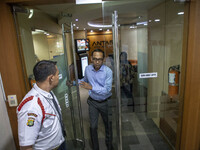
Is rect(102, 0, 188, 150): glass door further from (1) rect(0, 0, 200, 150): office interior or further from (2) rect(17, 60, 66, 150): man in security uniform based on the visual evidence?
(2) rect(17, 60, 66, 150): man in security uniform

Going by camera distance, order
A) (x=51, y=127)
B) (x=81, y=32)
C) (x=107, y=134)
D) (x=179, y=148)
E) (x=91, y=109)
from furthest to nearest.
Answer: (x=81, y=32), (x=107, y=134), (x=91, y=109), (x=179, y=148), (x=51, y=127)

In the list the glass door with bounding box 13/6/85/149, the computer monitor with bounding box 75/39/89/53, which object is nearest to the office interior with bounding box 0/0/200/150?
the glass door with bounding box 13/6/85/149

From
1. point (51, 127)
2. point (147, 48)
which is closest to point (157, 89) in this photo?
point (147, 48)

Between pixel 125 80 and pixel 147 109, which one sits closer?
pixel 125 80

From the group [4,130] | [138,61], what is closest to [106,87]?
[138,61]

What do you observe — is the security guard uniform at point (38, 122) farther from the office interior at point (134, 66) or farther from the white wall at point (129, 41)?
the white wall at point (129, 41)

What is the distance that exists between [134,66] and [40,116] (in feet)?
5.23

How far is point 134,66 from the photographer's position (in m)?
2.13

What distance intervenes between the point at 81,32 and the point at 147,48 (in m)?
6.36

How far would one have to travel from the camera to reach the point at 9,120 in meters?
1.60

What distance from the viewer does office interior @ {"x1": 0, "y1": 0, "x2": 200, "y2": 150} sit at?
5.09 ft

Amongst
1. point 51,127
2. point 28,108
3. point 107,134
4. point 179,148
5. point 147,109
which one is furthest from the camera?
point 147,109

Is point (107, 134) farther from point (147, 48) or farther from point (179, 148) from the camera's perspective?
point (147, 48)

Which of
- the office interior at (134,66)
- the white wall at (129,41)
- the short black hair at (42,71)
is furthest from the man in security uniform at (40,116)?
the white wall at (129,41)
